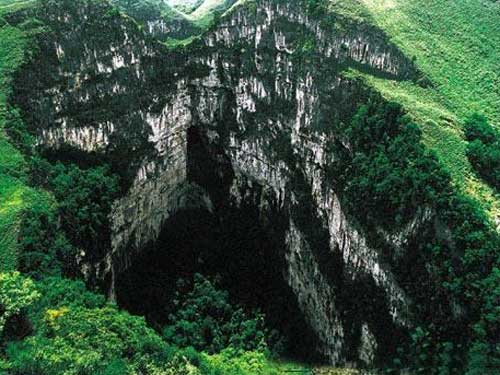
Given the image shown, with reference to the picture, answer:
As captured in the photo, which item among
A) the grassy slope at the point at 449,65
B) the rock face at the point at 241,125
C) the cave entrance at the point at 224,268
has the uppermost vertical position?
the grassy slope at the point at 449,65

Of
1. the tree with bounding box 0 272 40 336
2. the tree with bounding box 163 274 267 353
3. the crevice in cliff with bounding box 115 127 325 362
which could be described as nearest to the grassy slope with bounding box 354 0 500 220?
the crevice in cliff with bounding box 115 127 325 362

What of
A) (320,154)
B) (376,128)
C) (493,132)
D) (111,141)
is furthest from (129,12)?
(493,132)

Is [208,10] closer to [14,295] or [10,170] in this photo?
[10,170]

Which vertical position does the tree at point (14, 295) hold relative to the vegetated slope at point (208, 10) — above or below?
below

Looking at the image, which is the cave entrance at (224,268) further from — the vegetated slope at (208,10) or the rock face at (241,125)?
the vegetated slope at (208,10)

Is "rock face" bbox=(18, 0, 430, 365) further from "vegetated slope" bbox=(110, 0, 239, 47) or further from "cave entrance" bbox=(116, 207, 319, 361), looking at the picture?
"vegetated slope" bbox=(110, 0, 239, 47)

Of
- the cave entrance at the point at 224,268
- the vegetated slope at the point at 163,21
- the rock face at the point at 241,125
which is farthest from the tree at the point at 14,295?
the vegetated slope at the point at 163,21

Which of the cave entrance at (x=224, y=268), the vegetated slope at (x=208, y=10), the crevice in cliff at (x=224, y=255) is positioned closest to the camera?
the cave entrance at (x=224, y=268)

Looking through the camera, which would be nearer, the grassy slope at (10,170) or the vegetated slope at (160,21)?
the grassy slope at (10,170)
